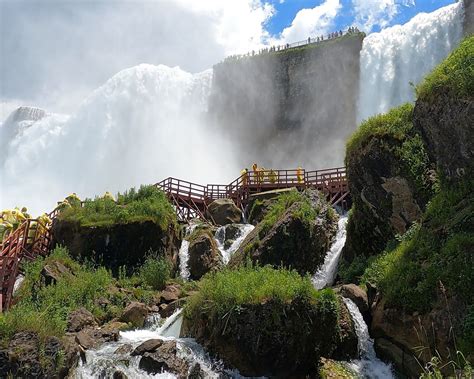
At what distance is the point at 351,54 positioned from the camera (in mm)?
45406

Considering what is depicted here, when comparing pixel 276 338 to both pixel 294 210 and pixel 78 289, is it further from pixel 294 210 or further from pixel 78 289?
pixel 78 289

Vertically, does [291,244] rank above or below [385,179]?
below

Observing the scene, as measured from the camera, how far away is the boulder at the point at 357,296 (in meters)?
12.0

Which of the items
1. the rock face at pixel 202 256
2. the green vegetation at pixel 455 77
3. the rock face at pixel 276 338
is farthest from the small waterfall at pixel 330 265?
the green vegetation at pixel 455 77

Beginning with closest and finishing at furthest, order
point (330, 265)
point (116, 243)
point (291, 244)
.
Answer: point (291, 244) → point (330, 265) → point (116, 243)

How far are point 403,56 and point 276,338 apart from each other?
110 ft

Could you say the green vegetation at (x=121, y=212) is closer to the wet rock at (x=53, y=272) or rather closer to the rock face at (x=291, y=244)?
the wet rock at (x=53, y=272)

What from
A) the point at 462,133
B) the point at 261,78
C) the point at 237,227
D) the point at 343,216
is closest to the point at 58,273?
the point at 237,227

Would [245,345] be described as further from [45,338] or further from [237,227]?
[237,227]

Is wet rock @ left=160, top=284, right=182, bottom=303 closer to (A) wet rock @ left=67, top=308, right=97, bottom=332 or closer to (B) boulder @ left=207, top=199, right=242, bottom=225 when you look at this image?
(A) wet rock @ left=67, top=308, right=97, bottom=332

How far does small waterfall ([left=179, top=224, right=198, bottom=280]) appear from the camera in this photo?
21172 mm

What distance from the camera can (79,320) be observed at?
14.3m

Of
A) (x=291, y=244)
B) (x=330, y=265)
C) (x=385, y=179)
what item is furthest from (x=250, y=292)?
(x=330, y=265)

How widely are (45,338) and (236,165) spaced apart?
40.3 m
